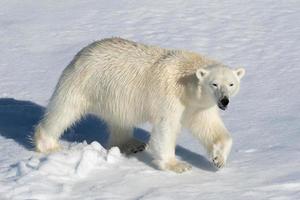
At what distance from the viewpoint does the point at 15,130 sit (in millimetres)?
6988

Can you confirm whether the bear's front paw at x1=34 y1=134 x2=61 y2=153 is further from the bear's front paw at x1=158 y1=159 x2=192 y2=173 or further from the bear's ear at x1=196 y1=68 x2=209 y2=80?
the bear's ear at x1=196 y1=68 x2=209 y2=80

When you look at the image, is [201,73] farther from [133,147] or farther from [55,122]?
[55,122]

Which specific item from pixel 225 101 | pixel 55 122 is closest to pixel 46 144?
pixel 55 122

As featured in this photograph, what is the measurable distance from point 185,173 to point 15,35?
20.4 ft

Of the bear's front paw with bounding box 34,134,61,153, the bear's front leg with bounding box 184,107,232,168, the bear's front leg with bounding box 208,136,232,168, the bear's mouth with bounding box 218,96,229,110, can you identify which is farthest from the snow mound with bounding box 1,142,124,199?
the bear's mouth with bounding box 218,96,229,110

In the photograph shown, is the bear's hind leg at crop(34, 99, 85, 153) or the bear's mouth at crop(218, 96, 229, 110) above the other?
the bear's mouth at crop(218, 96, 229, 110)

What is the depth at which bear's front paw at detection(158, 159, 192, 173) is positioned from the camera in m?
5.57

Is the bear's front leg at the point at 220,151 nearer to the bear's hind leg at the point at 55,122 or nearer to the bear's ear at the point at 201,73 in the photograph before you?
the bear's ear at the point at 201,73

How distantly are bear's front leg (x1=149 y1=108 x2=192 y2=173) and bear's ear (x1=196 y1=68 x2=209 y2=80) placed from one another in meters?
0.41

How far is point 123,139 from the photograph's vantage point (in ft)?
21.1

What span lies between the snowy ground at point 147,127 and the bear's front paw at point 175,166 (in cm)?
7

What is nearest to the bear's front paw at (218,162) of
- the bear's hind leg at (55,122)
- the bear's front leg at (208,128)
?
the bear's front leg at (208,128)

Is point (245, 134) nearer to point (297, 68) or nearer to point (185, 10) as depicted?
point (297, 68)

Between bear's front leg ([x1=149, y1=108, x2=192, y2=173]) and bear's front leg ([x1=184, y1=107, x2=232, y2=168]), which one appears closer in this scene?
bear's front leg ([x1=149, y1=108, x2=192, y2=173])
